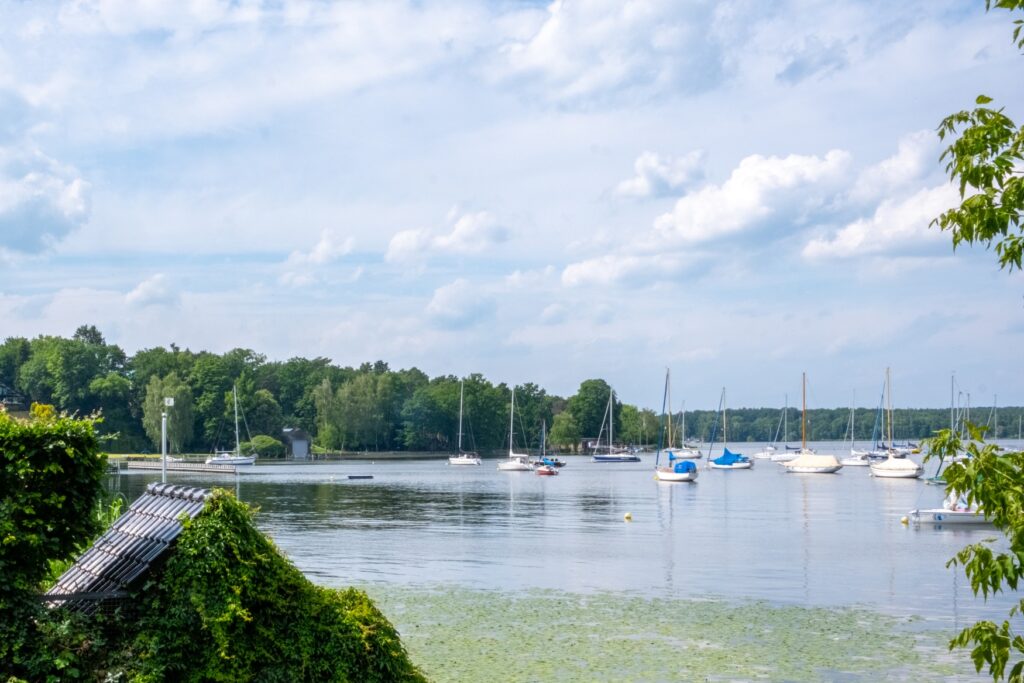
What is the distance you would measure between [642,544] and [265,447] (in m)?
118

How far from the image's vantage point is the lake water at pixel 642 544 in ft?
88.5

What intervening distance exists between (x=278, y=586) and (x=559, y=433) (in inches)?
7497

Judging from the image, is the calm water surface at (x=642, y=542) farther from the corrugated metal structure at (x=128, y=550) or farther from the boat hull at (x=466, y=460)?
the boat hull at (x=466, y=460)

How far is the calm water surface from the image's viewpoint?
2761 cm

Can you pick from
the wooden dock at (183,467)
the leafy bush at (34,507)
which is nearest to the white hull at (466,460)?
the wooden dock at (183,467)

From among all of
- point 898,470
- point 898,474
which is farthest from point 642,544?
point 898,470

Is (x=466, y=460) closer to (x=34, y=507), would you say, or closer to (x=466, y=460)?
(x=466, y=460)

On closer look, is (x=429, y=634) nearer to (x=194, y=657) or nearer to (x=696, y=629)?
(x=696, y=629)

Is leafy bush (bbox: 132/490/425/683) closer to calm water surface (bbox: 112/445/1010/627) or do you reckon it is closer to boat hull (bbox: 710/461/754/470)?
calm water surface (bbox: 112/445/1010/627)

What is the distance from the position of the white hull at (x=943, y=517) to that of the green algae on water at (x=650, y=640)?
25.4m

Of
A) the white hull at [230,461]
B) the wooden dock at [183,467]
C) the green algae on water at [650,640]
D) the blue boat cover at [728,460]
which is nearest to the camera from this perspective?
the green algae on water at [650,640]

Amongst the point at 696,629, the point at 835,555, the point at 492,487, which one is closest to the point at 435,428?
the point at 492,487

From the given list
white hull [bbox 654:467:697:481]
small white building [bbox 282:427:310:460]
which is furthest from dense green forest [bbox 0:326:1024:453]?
white hull [bbox 654:467:697:481]

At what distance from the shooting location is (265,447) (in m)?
151
